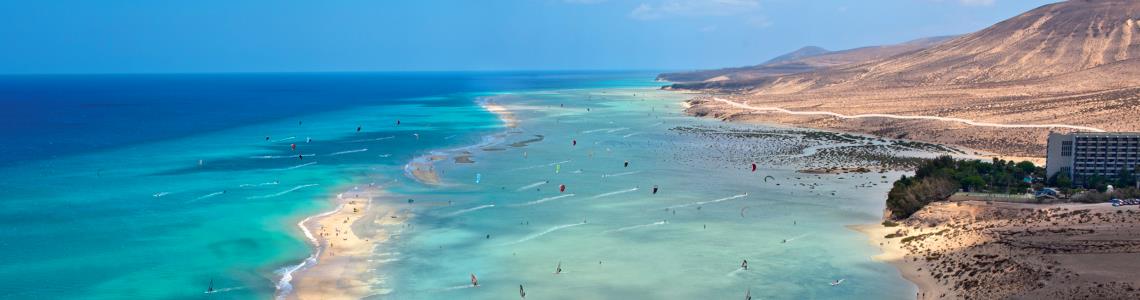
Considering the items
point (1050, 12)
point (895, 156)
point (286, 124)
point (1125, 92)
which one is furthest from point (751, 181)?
point (1050, 12)

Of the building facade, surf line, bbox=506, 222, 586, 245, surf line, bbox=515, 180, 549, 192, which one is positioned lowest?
surf line, bbox=506, 222, 586, 245

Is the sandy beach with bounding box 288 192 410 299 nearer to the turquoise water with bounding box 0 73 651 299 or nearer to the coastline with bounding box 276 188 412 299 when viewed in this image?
the coastline with bounding box 276 188 412 299

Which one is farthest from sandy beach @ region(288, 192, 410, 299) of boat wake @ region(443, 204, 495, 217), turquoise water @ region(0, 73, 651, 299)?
boat wake @ region(443, 204, 495, 217)

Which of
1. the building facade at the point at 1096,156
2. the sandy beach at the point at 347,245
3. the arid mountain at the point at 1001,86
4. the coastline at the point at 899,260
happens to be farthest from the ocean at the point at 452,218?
the arid mountain at the point at 1001,86

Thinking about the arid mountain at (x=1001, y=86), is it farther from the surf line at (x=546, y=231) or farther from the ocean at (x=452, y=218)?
the surf line at (x=546, y=231)

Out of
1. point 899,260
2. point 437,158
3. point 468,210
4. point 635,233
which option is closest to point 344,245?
point 468,210

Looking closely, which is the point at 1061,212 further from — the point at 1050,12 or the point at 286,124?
the point at 1050,12
